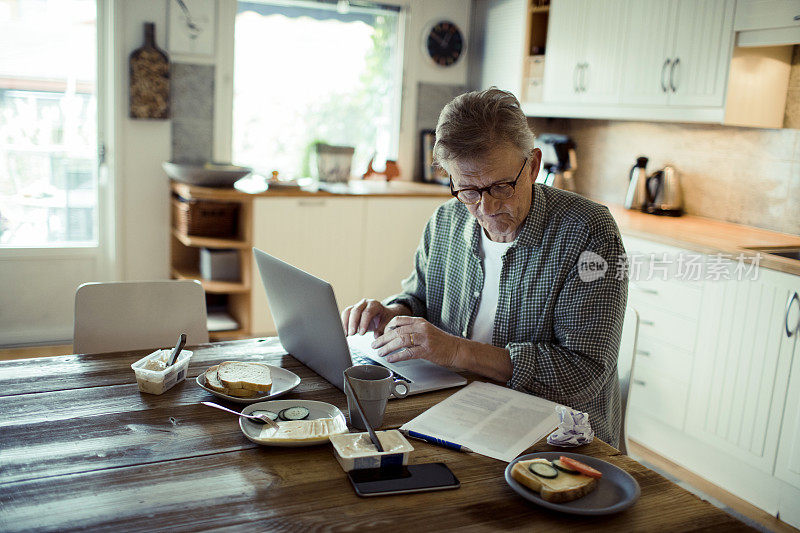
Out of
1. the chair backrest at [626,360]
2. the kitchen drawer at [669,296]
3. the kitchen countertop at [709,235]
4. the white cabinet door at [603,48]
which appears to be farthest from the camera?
the white cabinet door at [603,48]

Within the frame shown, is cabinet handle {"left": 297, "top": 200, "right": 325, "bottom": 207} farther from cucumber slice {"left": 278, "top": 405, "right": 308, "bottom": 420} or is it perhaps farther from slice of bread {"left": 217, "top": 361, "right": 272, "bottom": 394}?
cucumber slice {"left": 278, "top": 405, "right": 308, "bottom": 420}

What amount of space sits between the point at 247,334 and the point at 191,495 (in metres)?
2.88

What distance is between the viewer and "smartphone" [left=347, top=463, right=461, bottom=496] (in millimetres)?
1096

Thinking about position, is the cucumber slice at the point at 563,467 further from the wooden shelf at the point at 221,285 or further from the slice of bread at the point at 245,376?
the wooden shelf at the point at 221,285

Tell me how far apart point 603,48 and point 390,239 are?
5.10ft

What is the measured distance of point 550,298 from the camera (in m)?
1.69

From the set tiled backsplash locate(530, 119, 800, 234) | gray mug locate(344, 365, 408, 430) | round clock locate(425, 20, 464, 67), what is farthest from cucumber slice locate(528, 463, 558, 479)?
round clock locate(425, 20, 464, 67)

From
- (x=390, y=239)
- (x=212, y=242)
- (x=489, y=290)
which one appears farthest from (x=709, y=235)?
(x=212, y=242)

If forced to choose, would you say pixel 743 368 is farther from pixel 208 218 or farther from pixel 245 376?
pixel 208 218

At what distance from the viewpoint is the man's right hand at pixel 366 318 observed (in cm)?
179

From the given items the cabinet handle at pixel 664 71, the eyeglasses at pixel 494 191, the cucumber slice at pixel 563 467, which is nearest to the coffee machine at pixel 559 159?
the cabinet handle at pixel 664 71

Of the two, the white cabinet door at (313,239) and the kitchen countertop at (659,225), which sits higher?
the kitchen countertop at (659,225)

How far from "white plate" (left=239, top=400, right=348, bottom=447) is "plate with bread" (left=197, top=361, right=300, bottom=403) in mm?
43

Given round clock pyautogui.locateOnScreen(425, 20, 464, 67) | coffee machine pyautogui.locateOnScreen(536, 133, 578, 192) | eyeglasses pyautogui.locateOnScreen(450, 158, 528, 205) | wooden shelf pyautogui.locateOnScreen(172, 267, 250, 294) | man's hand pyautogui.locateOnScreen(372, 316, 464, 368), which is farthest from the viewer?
round clock pyautogui.locateOnScreen(425, 20, 464, 67)
